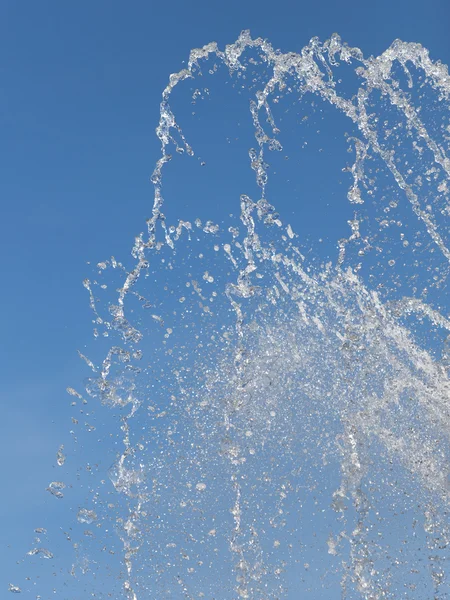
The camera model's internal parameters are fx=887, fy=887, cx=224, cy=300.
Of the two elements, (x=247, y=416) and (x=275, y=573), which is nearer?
(x=275, y=573)

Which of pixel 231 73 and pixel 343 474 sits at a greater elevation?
pixel 231 73

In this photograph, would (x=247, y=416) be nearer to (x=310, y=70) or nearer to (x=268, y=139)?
(x=268, y=139)

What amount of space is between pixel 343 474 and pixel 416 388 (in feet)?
6.75

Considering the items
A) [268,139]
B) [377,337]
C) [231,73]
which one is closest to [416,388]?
[377,337]

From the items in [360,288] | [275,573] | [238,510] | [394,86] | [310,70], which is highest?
[310,70]

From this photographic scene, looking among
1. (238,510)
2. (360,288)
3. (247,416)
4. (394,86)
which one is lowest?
(238,510)

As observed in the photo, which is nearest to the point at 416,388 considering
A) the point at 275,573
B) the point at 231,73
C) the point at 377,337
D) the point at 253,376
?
the point at 377,337

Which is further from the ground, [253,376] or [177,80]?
[177,80]

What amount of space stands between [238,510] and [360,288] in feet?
14.8

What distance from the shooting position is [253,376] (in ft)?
54.0

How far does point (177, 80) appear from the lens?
641 inches

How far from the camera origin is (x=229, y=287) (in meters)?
16.1

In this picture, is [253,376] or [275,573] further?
[253,376]

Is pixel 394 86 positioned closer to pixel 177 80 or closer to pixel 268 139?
pixel 268 139
